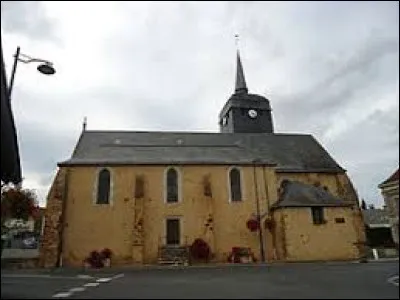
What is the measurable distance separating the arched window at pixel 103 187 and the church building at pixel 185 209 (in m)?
0.06

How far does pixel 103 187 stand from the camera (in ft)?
88.2

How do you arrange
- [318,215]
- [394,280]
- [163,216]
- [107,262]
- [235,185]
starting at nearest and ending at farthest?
[394,280]
[107,262]
[318,215]
[163,216]
[235,185]

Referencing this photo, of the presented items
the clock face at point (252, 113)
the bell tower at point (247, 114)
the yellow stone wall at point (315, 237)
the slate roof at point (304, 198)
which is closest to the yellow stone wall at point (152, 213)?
the slate roof at point (304, 198)

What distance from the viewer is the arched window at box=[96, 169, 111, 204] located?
26.5 m

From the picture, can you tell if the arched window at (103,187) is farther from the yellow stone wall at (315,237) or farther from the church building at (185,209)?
the yellow stone wall at (315,237)

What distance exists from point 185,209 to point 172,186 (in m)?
1.83

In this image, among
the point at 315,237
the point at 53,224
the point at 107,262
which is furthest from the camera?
the point at 315,237

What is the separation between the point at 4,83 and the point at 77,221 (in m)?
16.8

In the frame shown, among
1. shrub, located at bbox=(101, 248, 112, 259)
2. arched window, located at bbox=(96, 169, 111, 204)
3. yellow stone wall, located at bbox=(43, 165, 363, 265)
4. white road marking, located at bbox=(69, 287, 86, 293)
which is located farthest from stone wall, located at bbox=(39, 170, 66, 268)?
white road marking, located at bbox=(69, 287, 86, 293)

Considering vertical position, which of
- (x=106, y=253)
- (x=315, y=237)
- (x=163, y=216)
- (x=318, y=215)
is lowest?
(x=106, y=253)

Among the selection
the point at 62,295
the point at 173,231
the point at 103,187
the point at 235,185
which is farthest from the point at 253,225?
the point at 62,295

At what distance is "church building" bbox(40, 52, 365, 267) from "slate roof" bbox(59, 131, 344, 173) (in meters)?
0.16

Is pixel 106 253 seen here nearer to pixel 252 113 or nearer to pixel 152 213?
pixel 152 213

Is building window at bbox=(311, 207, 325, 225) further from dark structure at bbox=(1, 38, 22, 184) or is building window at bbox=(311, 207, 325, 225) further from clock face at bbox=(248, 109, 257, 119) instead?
dark structure at bbox=(1, 38, 22, 184)
